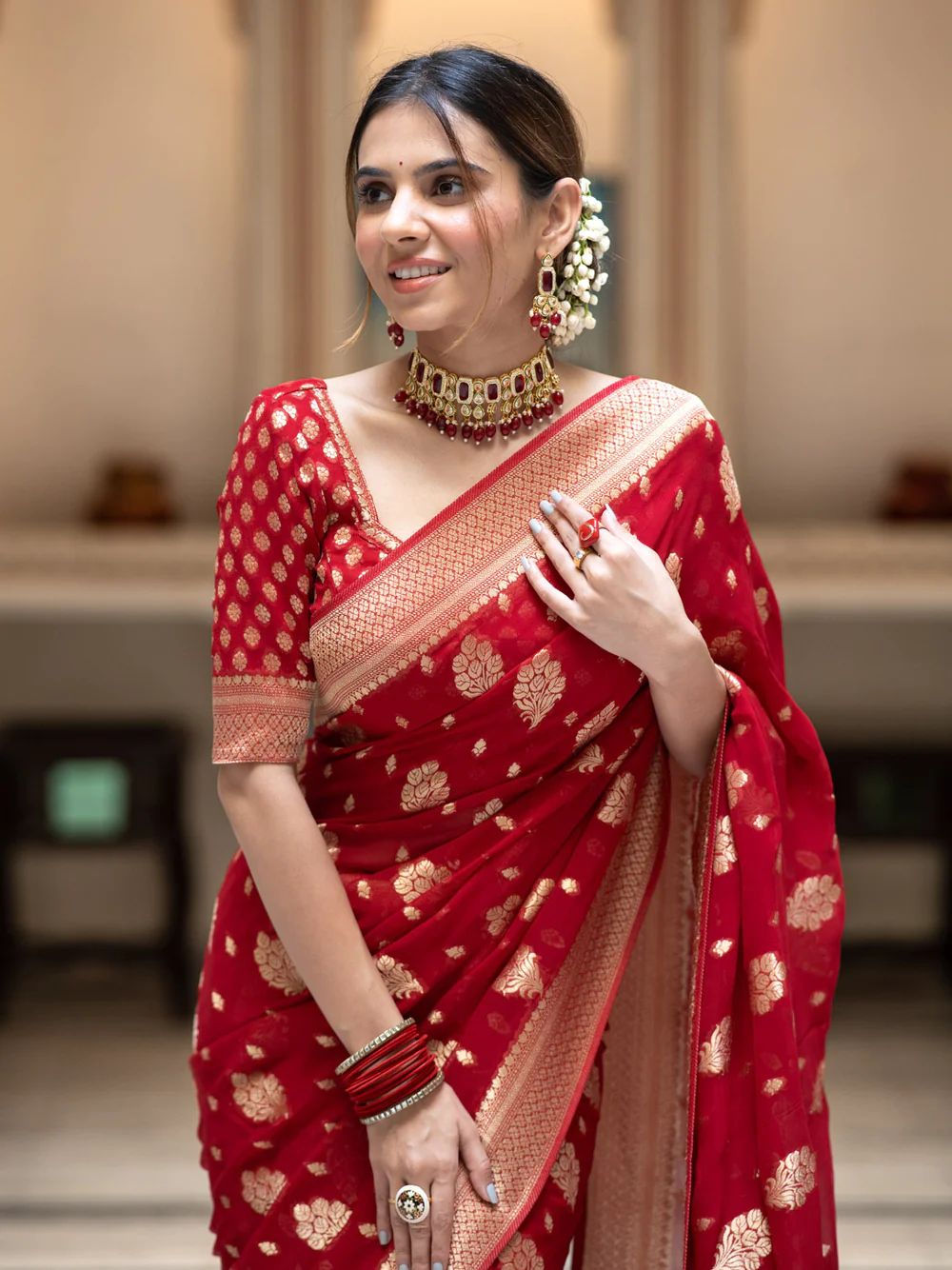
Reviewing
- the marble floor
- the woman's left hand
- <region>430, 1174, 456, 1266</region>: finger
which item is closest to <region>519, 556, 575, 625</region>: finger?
the woman's left hand

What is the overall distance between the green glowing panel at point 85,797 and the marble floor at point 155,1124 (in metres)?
0.47

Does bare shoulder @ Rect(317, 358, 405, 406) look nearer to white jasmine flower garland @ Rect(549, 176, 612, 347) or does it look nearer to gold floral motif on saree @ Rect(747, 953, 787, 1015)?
white jasmine flower garland @ Rect(549, 176, 612, 347)

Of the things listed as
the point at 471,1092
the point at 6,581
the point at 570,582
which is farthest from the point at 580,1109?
the point at 6,581

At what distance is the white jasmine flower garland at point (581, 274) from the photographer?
124 cm

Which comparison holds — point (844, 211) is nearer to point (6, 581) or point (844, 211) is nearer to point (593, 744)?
point (6, 581)

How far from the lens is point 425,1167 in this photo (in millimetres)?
1159

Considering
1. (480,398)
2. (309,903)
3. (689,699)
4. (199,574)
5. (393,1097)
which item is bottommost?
(199,574)

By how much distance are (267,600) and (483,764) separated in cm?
21

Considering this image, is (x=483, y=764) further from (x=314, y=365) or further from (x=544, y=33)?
(x=544, y=33)

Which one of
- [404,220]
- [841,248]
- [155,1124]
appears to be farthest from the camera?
[841,248]

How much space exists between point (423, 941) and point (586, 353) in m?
2.43

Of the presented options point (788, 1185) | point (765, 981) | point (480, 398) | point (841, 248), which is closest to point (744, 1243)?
point (788, 1185)

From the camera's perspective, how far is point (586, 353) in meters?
3.46

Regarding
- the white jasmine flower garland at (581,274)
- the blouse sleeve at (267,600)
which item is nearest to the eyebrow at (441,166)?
the white jasmine flower garland at (581,274)
